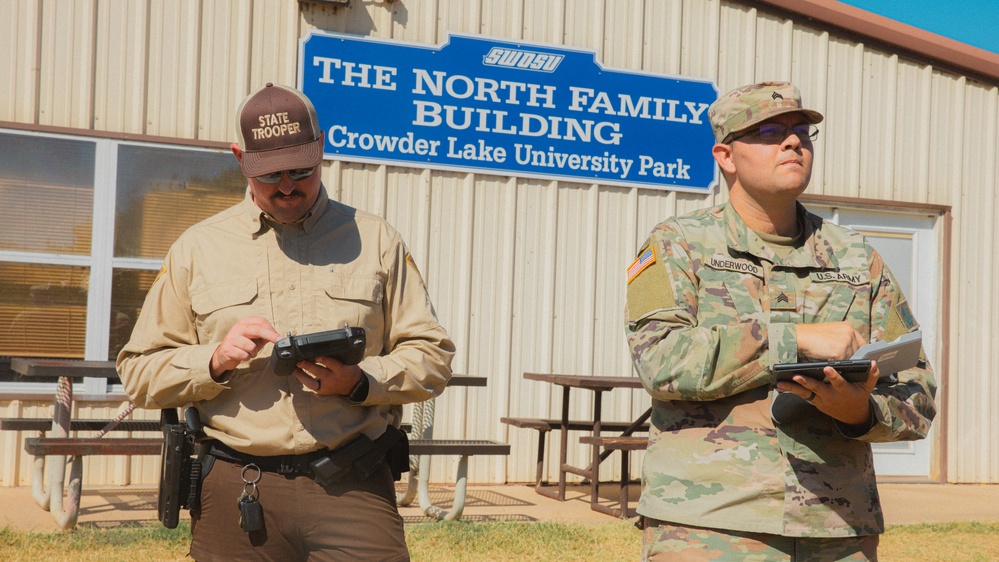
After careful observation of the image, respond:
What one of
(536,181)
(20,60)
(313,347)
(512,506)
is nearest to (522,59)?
(536,181)

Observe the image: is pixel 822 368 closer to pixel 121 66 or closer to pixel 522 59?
pixel 121 66

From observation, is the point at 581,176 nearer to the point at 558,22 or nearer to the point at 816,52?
the point at 558,22

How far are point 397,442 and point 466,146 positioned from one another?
19.0 feet

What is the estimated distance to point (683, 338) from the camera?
2.57m

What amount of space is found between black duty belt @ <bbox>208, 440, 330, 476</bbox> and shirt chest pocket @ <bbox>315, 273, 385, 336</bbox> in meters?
0.35

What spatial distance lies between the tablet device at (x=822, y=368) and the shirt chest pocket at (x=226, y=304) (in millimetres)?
1390

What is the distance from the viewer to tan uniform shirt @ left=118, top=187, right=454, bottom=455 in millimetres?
2799

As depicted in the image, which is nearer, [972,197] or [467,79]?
[467,79]

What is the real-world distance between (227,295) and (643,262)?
3.72 ft

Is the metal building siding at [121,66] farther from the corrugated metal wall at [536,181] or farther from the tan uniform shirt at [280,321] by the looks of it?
the tan uniform shirt at [280,321]

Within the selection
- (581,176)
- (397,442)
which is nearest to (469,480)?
(581,176)

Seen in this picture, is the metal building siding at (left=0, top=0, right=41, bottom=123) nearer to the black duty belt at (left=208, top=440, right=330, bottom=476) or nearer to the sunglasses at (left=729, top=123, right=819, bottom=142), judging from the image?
the black duty belt at (left=208, top=440, right=330, bottom=476)

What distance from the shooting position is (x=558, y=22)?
29.0ft

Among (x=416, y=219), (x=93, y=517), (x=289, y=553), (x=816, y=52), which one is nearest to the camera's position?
(x=289, y=553)
